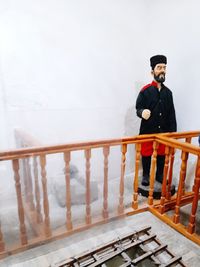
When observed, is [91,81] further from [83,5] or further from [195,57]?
[195,57]

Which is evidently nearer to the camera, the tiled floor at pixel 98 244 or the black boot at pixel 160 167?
the tiled floor at pixel 98 244

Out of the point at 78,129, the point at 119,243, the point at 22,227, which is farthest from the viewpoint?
the point at 78,129

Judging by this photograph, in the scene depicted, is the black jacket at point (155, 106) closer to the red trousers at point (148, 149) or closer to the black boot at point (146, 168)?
the red trousers at point (148, 149)

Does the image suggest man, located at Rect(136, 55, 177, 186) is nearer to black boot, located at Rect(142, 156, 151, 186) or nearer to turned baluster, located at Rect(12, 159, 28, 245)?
black boot, located at Rect(142, 156, 151, 186)

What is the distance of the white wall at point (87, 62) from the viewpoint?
2242mm

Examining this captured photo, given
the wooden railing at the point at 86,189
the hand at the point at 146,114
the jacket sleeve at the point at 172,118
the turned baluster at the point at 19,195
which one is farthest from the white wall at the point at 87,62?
the turned baluster at the point at 19,195

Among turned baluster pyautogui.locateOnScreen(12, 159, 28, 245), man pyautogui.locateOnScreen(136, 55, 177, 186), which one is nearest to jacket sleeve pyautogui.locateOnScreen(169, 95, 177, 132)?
man pyautogui.locateOnScreen(136, 55, 177, 186)

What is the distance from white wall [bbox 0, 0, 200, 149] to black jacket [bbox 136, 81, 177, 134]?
39cm

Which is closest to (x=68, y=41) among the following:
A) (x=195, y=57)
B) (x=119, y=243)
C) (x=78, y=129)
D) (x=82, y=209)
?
(x=78, y=129)

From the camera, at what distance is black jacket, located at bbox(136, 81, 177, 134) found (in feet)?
7.43

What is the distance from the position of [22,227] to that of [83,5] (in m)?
2.37

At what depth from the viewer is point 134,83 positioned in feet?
10.2

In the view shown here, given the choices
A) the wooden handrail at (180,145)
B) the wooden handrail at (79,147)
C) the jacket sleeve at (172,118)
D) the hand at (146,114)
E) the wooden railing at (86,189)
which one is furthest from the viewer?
the jacket sleeve at (172,118)

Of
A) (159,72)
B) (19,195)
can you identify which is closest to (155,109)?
(159,72)
